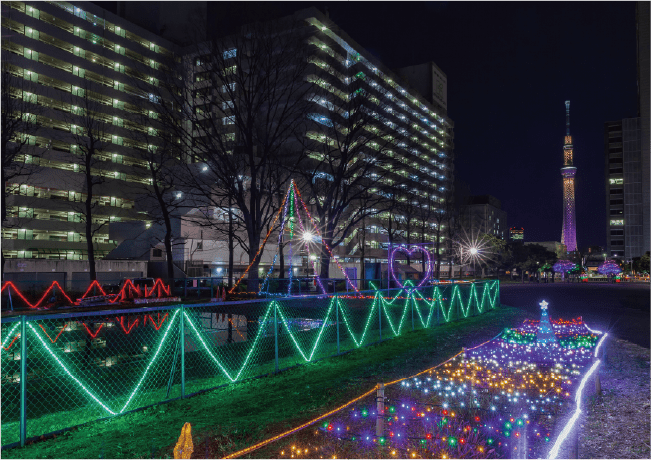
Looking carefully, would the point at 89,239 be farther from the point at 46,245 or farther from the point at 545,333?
the point at 545,333

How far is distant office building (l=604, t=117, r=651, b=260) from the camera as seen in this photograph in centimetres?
11850

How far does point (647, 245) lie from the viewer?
115 m

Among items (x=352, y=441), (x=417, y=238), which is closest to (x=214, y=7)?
(x=352, y=441)

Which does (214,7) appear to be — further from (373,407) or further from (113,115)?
(113,115)

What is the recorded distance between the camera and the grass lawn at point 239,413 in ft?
18.2

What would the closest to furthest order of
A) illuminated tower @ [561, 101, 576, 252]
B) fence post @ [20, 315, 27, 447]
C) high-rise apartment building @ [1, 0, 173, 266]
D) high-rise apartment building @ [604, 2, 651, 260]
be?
fence post @ [20, 315, 27, 447] → high-rise apartment building @ [1, 0, 173, 266] → high-rise apartment building @ [604, 2, 651, 260] → illuminated tower @ [561, 101, 576, 252]

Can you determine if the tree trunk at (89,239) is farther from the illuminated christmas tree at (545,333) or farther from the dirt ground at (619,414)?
the dirt ground at (619,414)

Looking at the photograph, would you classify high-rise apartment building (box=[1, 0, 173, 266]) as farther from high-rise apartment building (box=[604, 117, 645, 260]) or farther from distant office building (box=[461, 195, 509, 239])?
high-rise apartment building (box=[604, 117, 645, 260])

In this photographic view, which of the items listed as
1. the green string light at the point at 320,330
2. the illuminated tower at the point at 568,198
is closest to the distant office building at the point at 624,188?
the illuminated tower at the point at 568,198

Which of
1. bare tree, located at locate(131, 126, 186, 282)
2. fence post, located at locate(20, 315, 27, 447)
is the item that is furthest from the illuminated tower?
fence post, located at locate(20, 315, 27, 447)

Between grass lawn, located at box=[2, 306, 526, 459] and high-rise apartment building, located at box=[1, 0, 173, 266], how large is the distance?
45.7m

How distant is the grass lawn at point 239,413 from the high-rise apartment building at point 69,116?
45.7 metres

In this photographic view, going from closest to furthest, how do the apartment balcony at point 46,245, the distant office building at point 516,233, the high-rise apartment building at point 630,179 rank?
1. the apartment balcony at point 46,245
2. the high-rise apartment building at point 630,179
3. the distant office building at point 516,233

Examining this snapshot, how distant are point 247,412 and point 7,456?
3061 millimetres
